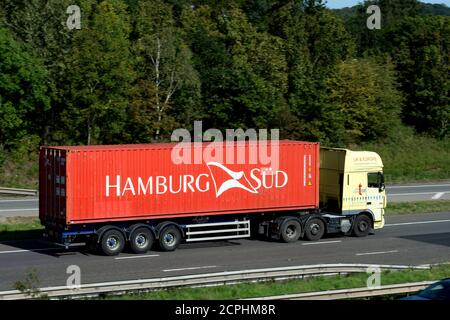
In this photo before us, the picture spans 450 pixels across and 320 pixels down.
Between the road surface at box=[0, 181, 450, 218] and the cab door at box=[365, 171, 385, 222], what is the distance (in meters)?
10.4

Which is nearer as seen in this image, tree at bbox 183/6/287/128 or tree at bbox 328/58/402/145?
tree at bbox 183/6/287/128

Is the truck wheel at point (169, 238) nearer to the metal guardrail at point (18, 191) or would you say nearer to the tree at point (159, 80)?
the metal guardrail at point (18, 191)

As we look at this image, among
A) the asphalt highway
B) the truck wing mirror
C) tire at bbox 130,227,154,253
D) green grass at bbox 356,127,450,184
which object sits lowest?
the asphalt highway

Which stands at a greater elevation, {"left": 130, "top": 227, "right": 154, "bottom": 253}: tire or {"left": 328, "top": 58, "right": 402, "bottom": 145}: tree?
{"left": 328, "top": 58, "right": 402, "bottom": 145}: tree

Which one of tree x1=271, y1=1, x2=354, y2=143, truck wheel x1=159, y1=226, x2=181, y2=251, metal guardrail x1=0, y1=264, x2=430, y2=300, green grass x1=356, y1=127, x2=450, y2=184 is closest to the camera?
metal guardrail x1=0, y1=264, x2=430, y2=300

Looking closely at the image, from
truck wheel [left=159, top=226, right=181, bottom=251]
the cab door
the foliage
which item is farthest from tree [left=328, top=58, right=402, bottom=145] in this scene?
truck wheel [left=159, top=226, right=181, bottom=251]

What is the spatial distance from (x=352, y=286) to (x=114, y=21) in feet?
99.5

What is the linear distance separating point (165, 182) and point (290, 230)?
16.2 ft

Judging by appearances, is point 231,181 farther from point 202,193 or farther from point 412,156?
point 412,156

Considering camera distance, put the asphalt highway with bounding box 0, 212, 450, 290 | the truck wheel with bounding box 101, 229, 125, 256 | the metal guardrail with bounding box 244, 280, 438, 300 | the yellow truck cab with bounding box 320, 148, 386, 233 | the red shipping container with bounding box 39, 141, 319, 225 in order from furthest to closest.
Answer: the yellow truck cab with bounding box 320, 148, 386, 233
the truck wheel with bounding box 101, 229, 125, 256
the red shipping container with bounding box 39, 141, 319, 225
the asphalt highway with bounding box 0, 212, 450, 290
the metal guardrail with bounding box 244, 280, 438, 300

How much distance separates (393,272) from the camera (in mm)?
20812

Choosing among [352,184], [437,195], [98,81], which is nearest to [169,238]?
[352,184]

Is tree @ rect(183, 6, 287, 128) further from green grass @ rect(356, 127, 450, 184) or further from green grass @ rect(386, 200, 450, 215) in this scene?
green grass @ rect(386, 200, 450, 215)

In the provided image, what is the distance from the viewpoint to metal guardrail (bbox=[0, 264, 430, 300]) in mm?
16297
